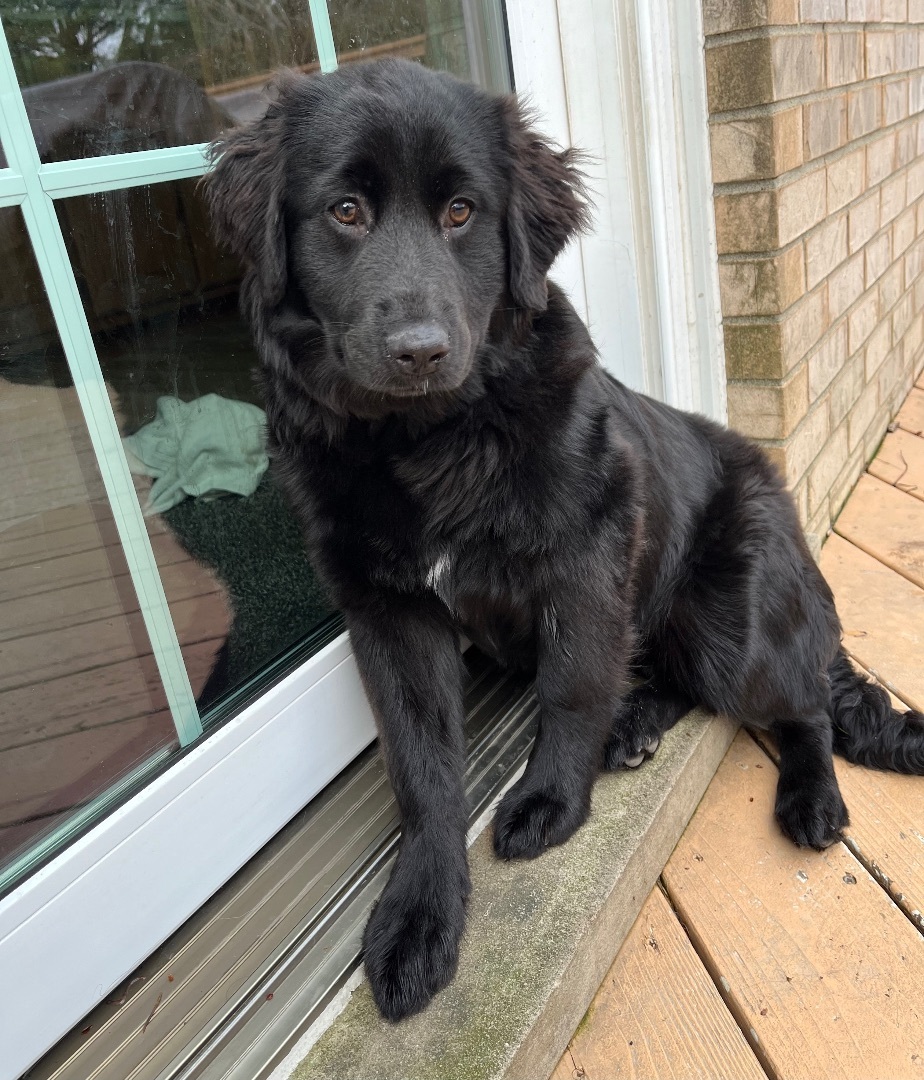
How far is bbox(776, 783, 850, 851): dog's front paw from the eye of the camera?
165cm

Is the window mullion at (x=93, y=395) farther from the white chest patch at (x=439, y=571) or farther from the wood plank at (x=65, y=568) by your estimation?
the white chest patch at (x=439, y=571)

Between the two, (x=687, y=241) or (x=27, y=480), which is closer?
(x=27, y=480)

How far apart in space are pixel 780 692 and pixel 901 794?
301 mm

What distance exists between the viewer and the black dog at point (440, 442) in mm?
1404

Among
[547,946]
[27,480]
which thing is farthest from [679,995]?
[27,480]

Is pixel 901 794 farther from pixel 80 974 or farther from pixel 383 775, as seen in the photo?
pixel 80 974

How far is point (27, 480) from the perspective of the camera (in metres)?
1.27

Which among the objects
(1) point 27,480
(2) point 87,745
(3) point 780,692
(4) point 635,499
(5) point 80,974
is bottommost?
(3) point 780,692

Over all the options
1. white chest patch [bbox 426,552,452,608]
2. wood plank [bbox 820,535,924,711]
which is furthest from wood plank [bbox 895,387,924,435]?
white chest patch [bbox 426,552,452,608]

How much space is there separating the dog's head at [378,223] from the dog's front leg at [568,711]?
47 cm

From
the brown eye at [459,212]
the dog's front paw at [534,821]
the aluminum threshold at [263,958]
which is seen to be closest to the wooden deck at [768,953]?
the dog's front paw at [534,821]

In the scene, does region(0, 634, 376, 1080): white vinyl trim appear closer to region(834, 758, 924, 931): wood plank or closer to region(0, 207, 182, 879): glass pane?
region(0, 207, 182, 879): glass pane

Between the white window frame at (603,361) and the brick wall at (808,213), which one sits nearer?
the white window frame at (603,361)

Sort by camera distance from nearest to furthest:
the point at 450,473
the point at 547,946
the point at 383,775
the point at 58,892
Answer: the point at 58,892 < the point at 547,946 < the point at 450,473 < the point at 383,775
